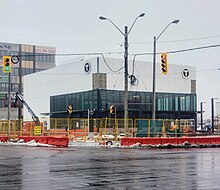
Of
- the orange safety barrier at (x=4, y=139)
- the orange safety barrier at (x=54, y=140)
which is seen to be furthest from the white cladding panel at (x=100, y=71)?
the orange safety barrier at (x=54, y=140)

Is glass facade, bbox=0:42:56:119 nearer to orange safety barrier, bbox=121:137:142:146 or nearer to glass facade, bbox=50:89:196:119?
glass facade, bbox=50:89:196:119

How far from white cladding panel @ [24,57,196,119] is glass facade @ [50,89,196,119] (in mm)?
1041

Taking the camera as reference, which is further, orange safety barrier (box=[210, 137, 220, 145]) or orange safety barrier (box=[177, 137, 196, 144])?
orange safety barrier (box=[210, 137, 220, 145])

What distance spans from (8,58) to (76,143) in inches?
387

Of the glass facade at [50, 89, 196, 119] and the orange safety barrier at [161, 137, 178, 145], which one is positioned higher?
the glass facade at [50, 89, 196, 119]

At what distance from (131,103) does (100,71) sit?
7.81m

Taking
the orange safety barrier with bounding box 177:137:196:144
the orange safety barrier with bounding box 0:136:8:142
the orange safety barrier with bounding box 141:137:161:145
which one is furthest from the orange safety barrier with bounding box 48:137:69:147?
the orange safety barrier with bounding box 177:137:196:144

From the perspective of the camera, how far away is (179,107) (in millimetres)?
82938

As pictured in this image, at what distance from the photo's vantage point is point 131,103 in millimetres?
77750

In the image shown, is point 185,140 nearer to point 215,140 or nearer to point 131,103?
point 215,140

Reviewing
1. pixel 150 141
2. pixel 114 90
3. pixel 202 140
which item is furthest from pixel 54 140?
pixel 114 90

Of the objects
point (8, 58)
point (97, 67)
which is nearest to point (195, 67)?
point (97, 67)

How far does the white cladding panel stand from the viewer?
76.6 meters

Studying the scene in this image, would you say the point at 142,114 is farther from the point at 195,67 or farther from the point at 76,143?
the point at 76,143
